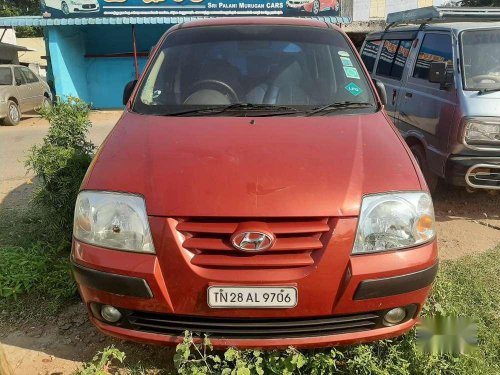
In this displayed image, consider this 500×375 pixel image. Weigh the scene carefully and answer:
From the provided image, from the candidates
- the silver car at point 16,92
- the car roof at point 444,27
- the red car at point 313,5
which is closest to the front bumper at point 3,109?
the silver car at point 16,92

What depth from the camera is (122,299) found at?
6.87 feet

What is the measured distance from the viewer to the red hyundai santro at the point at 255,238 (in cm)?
198

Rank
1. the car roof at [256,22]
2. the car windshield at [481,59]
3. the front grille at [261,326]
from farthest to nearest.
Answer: the car windshield at [481,59] < the car roof at [256,22] < the front grille at [261,326]

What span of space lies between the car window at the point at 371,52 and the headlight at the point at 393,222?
5.08 meters

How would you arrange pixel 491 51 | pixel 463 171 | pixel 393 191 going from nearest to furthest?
1. pixel 393 191
2. pixel 463 171
3. pixel 491 51

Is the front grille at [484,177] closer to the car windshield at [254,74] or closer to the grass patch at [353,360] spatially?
the car windshield at [254,74]

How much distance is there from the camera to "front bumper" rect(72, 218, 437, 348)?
1979 millimetres

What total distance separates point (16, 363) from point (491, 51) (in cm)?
488

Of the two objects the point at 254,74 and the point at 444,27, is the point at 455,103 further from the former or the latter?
the point at 254,74

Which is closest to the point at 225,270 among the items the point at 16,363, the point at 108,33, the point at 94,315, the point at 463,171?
the point at 94,315

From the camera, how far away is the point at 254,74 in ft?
10.5

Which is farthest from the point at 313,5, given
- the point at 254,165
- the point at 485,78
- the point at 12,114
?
the point at 254,165

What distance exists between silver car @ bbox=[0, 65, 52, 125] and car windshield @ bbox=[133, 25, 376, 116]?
9809 mm

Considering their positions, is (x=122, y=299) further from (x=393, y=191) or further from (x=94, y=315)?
(x=393, y=191)
